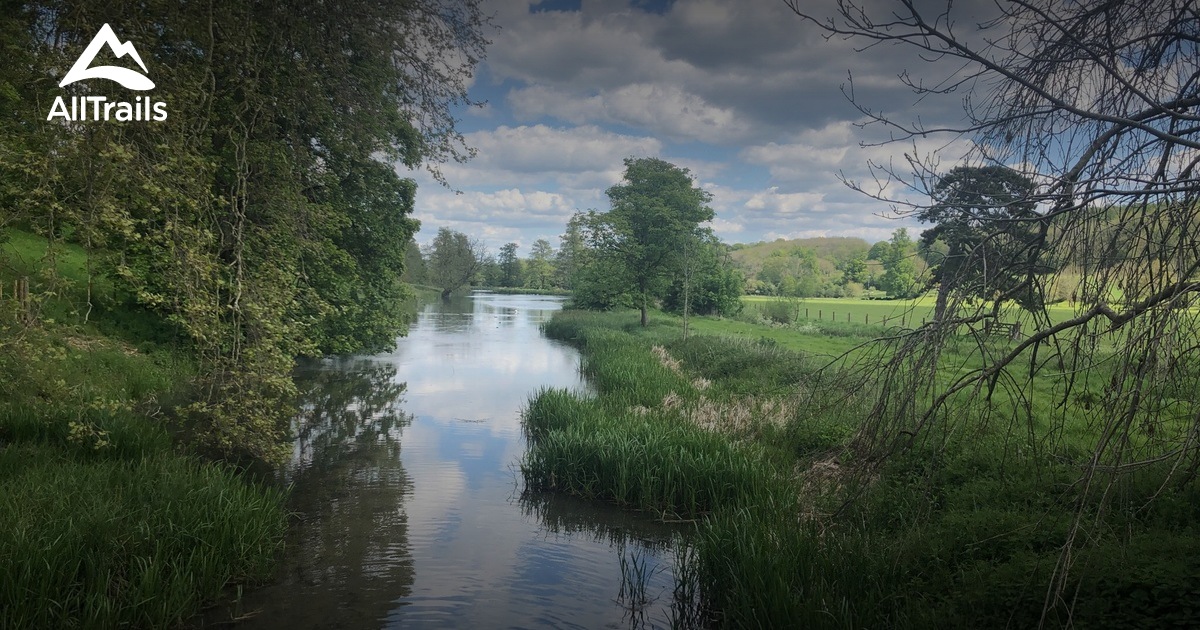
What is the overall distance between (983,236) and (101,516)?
25.3ft

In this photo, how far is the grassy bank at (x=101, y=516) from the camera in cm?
521

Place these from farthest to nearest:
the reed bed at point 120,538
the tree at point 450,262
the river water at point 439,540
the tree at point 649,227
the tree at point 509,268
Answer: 1. the tree at point 509,268
2. the tree at point 450,262
3. the tree at point 649,227
4. the river water at point 439,540
5. the reed bed at point 120,538

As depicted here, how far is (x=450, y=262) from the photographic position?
87625 millimetres

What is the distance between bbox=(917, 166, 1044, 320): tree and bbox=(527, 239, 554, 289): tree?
12077 centimetres

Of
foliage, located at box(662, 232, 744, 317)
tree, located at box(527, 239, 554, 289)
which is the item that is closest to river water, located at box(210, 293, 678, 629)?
foliage, located at box(662, 232, 744, 317)

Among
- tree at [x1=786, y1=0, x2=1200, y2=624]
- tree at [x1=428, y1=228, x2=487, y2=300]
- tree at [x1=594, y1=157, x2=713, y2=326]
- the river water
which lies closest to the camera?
tree at [x1=786, y1=0, x2=1200, y2=624]

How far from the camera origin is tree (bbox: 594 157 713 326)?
3931cm

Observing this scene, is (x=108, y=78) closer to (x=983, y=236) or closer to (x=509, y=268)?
(x=983, y=236)


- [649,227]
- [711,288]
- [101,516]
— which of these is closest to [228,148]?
[101,516]

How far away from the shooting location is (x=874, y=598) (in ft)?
17.0

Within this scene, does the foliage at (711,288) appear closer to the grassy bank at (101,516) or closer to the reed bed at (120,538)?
the grassy bank at (101,516)

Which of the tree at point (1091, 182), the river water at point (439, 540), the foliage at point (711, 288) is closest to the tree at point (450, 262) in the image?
the foliage at point (711, 288)

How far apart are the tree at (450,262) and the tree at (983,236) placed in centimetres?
8351

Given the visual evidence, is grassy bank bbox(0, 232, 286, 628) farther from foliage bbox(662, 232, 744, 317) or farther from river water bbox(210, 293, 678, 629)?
foliage bbox(662, 232, 744, 317)
